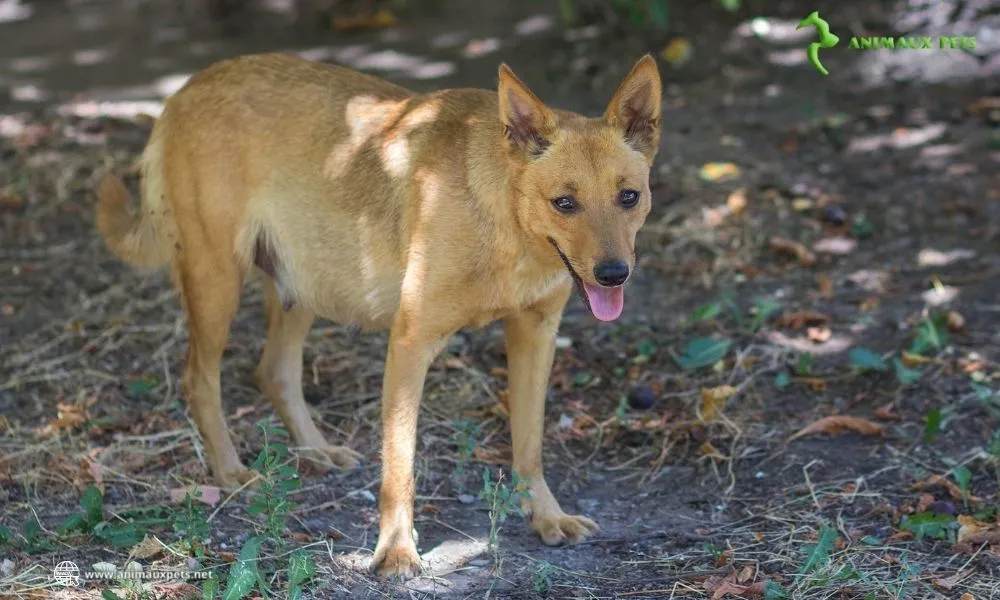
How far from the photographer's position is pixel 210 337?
559 centimetres

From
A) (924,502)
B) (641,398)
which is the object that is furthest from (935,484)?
(641,398)

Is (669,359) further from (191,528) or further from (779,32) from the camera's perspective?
(779,32)

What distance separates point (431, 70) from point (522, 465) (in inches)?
191

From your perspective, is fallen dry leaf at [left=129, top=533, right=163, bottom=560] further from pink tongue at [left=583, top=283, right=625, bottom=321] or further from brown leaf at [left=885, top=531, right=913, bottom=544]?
brown leaf at [left=885, top=531, right=913, bottom=544]

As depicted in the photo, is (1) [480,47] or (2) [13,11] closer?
(1) [480,47]

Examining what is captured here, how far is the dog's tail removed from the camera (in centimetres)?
584

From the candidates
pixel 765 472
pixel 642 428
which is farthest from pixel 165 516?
pixel 765 472

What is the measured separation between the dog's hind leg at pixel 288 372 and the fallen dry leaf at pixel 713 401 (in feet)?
5.50

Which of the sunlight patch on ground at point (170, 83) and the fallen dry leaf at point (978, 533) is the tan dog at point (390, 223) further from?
the sunlight patch on ground at point (170, 83)

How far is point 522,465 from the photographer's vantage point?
529 cm

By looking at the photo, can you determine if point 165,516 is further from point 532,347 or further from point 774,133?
point 774,133

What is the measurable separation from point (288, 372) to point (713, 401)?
80.3 inches

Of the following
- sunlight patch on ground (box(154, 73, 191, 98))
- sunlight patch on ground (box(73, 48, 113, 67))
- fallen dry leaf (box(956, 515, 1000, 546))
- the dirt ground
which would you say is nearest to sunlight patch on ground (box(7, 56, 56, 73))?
the dirt ground

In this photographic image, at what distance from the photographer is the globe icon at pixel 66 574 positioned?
14.6 ft
